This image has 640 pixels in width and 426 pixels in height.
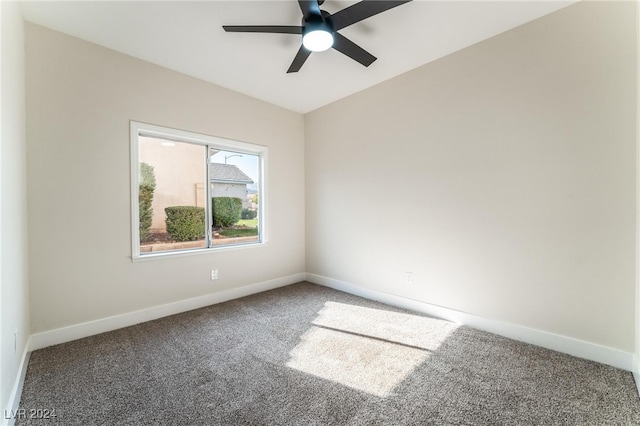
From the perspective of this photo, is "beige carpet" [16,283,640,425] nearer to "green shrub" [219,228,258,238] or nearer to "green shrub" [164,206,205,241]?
"green shrub" [164,206,205,241]

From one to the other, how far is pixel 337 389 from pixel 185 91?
11.2ft

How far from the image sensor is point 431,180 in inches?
118

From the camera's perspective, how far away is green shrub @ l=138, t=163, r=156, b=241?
2961 millimetres

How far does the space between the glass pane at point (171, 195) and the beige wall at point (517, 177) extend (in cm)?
213

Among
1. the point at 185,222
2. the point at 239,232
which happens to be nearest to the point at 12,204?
the point at 185,222

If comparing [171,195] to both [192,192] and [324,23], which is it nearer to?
[192,192]

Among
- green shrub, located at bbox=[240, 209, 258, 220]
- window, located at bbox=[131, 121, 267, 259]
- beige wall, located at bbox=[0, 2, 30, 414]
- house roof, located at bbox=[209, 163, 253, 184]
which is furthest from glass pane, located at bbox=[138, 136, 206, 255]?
beige wall, located at bbox=[0, 2, 30, 414]

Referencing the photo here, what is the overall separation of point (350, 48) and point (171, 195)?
2525 millimetres

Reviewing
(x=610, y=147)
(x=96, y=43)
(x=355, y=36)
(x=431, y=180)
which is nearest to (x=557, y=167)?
(x=610, y=147)

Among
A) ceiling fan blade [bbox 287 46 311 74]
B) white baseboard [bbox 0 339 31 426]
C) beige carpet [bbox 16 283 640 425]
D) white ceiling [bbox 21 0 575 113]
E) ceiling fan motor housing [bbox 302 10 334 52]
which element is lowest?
beige carpet [bbox 16 283 640 425]

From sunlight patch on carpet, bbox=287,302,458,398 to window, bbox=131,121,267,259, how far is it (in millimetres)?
1734

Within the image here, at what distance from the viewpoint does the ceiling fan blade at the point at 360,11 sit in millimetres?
1766

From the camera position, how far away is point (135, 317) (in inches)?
111

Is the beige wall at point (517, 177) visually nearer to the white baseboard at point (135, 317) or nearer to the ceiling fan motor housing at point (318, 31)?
the ceiling fan motor housing at point (318, 31)
